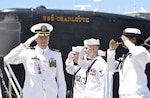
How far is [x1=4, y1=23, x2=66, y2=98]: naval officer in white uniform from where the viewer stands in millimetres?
3928

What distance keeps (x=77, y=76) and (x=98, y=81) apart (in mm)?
574

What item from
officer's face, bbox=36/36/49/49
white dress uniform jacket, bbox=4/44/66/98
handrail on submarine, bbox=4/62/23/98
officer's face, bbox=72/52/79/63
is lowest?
handrail on submarine, bbox=4/62/23/98

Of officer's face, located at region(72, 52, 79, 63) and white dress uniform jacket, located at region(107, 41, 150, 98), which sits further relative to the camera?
officer's face, located at region(72, 52, 79, 63)

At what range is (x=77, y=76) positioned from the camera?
5.66 meters

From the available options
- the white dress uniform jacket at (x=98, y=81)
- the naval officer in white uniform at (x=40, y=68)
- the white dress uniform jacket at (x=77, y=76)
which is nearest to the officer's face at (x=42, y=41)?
the naval officer in white uniform at (x=40, y=68)

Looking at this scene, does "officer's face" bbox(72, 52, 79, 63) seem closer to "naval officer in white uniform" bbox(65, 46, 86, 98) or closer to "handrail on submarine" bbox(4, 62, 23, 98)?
"naval officer in white uniform" bbox(65, 46, 86, 98)

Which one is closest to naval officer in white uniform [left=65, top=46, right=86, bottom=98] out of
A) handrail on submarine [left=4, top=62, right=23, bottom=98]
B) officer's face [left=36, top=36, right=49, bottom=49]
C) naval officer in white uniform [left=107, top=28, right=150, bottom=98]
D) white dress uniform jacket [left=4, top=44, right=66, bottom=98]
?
handrail on submarine [left=4, top=62, right=23, bottom=98]

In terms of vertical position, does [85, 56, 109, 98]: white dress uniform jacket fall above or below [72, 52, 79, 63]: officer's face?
below

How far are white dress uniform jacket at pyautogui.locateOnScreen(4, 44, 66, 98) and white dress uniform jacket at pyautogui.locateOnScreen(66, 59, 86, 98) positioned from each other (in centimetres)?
149

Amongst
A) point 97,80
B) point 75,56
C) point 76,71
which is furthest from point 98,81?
point 75,56

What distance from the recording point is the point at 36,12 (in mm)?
6129

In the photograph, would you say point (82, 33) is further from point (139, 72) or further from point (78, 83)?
point (139, 72)

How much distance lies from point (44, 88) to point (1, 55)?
7.12 feet

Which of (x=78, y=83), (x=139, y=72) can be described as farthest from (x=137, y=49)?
(x=78, y=83)
